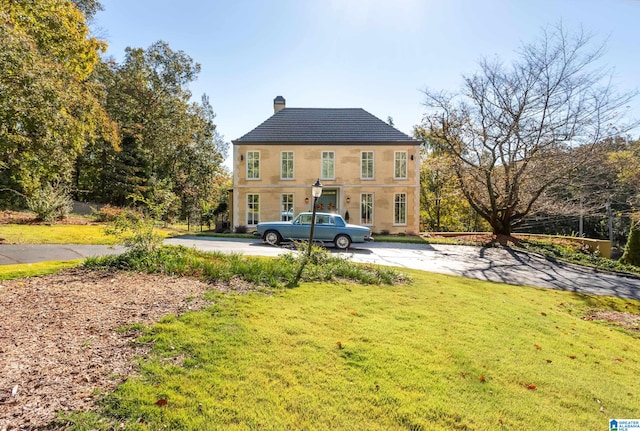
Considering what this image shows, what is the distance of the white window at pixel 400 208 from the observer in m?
21.1

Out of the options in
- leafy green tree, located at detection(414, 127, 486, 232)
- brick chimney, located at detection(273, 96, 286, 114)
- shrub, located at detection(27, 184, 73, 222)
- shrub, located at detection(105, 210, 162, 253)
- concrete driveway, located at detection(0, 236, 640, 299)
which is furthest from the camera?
leafy green tree, located at detection(414, 127, 486, 232)

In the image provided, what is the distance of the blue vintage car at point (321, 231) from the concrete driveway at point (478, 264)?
61 centimetres

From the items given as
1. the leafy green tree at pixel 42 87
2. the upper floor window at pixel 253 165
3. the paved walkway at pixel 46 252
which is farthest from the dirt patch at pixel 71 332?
the upper floor window at pixel 253 165

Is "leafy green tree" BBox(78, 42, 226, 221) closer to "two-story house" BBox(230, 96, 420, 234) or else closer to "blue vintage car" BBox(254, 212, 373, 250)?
"two-story house" BBox(230, 96, 420, 234)

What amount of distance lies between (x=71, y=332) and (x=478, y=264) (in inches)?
462

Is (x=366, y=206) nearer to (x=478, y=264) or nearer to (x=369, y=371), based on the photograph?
(x=478, y=264)

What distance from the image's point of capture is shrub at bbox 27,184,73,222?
15539 millimetres

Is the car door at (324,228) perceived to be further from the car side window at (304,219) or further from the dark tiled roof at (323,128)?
the dark tiled roof at (323,128)

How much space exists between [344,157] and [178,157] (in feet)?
54.2

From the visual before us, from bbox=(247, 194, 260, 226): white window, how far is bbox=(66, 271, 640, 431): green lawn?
15783mm

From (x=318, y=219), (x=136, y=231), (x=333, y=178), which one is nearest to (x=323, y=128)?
(x=333, y=178)

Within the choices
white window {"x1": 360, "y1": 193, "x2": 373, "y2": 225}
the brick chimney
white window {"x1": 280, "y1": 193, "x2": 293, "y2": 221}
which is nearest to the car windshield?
white window {"x1": 280, "y1": 193, "x2": 293, "y2": 221}

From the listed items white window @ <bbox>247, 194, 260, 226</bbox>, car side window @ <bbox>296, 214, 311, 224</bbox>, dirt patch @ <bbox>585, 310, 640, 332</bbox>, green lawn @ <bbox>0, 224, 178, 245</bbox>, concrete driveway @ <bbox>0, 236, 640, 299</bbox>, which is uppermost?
white window @ <bbox>247, 194, 260, 226</bbox>

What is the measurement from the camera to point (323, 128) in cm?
2206
